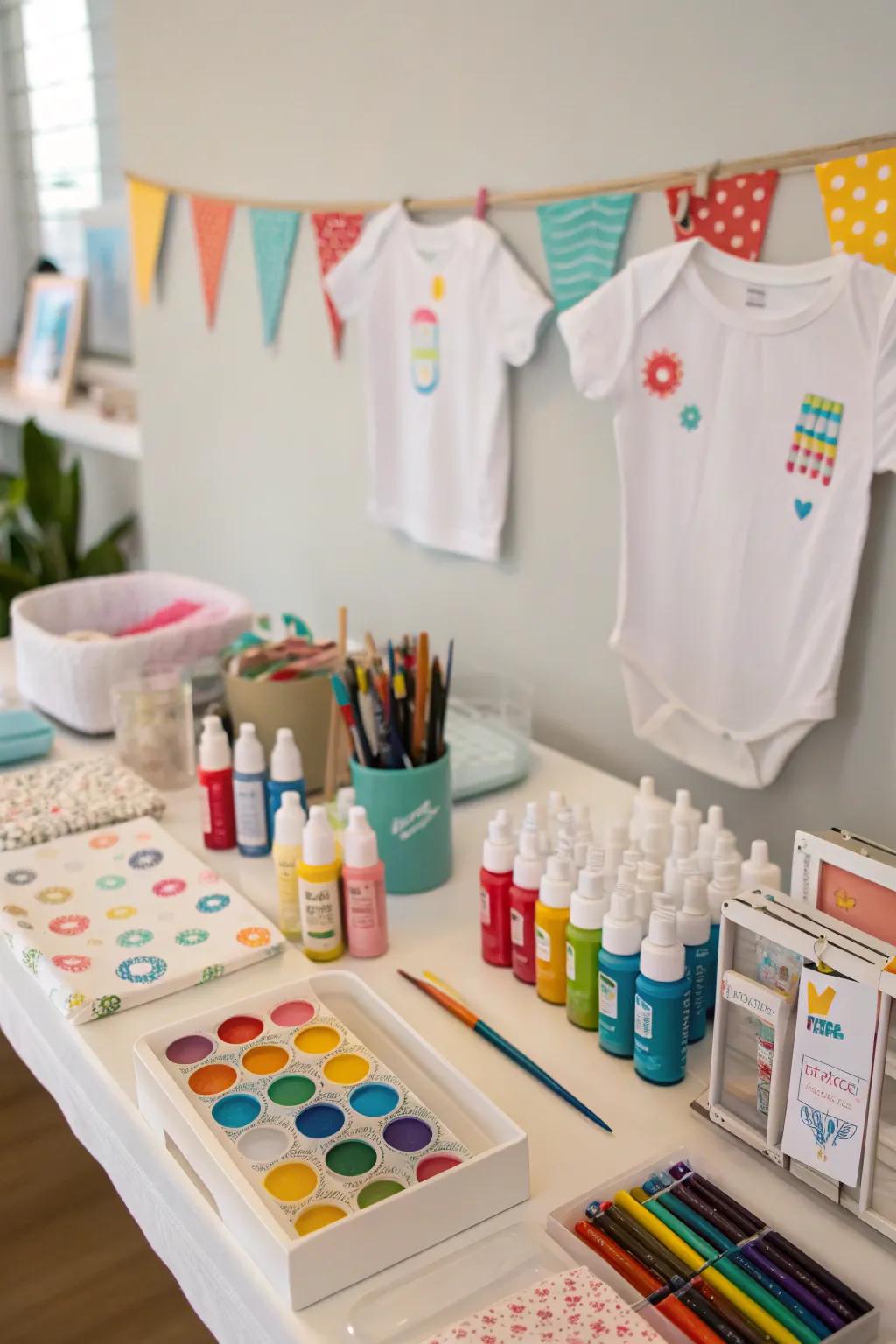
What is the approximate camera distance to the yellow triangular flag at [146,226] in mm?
2465

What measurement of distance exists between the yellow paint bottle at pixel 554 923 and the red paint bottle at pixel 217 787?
446 millimetres

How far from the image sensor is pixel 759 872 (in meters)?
1.06

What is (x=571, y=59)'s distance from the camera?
58.9 inches

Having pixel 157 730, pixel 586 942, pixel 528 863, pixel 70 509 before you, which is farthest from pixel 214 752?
pixel 70 509

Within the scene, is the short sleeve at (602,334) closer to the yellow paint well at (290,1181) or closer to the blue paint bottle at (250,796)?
the blue paint bottle at (250,796)

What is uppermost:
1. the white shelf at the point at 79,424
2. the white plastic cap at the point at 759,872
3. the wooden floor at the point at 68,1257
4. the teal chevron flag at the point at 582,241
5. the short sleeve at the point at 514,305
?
the teal chevron flag at the point at 582,241

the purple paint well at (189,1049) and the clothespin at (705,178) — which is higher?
the clothespin at (705,178)

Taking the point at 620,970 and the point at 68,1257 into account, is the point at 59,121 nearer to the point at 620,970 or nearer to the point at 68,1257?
the point at 68,1257

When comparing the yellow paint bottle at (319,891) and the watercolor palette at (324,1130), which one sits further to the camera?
the yellow paint bottle at (319,891)

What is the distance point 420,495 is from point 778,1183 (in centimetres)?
120

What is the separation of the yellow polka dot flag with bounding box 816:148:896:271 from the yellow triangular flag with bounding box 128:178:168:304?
1.59 meters

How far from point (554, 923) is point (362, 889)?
0.19 metres

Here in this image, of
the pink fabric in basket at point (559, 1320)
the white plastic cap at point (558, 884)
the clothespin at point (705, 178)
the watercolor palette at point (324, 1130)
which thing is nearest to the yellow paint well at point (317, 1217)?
the watercolor palette at point (324, 1130)

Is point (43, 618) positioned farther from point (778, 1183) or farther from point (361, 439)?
point (778, 1183)
